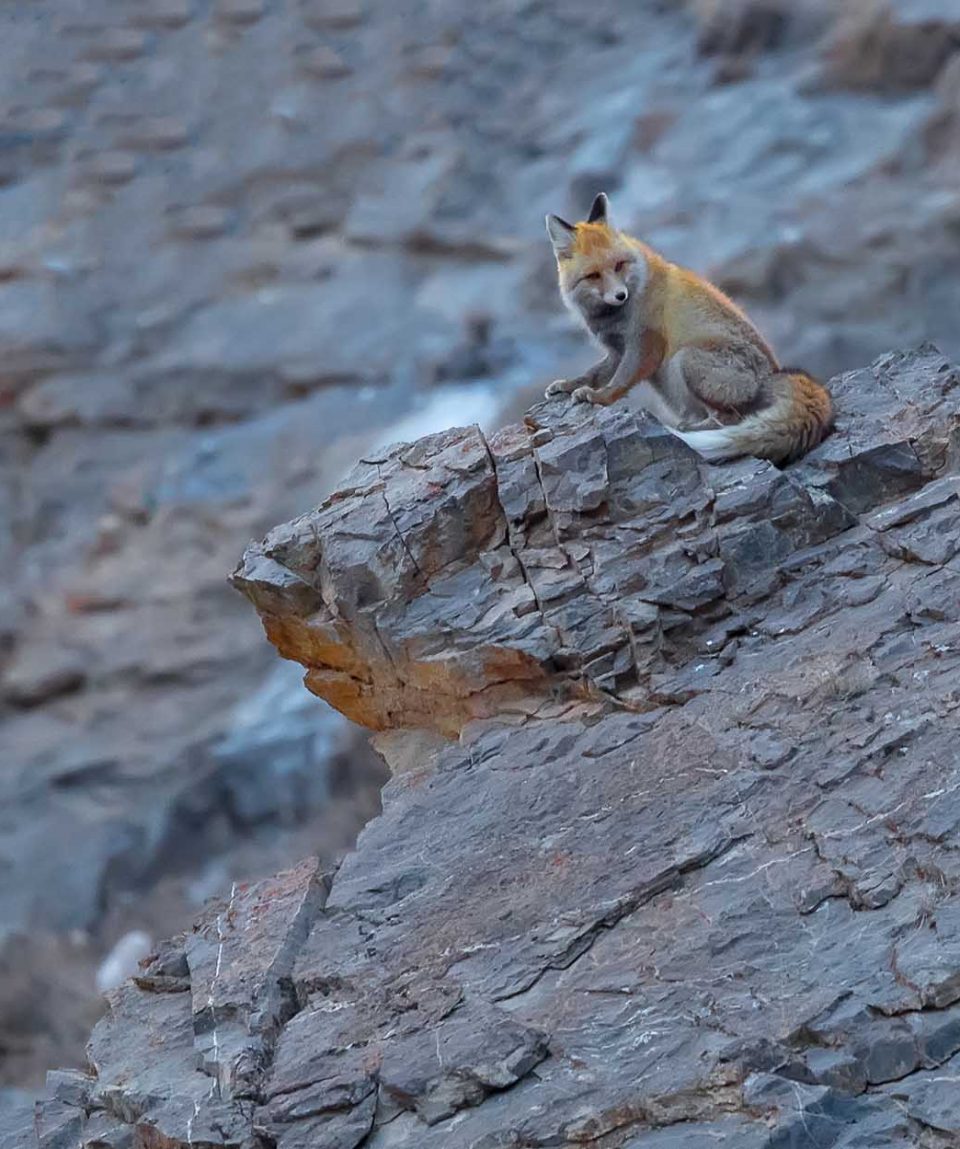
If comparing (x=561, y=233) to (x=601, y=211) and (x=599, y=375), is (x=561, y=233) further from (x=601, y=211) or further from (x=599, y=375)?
(x=599, y=375)

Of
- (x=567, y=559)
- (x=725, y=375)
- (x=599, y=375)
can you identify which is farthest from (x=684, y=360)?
(x=567, y=559)

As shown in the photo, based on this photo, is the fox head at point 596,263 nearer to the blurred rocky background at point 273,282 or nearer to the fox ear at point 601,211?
the fox ear at point 601,211

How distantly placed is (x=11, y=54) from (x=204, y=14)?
3978 millimetres

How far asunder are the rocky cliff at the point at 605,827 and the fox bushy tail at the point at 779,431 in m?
0.13

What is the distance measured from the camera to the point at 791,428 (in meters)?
8.34

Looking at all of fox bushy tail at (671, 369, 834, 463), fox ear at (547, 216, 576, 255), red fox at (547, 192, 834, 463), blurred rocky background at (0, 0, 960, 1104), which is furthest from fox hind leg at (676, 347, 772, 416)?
blurred rocky background at (0, 0, 960, 1104)

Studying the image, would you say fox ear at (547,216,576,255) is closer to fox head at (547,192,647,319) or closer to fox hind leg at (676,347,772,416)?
fox head at (547,192,647,319)

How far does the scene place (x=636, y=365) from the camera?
8938mm

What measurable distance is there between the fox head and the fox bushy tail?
1.06m

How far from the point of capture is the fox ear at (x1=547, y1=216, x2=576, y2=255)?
955 centimetres

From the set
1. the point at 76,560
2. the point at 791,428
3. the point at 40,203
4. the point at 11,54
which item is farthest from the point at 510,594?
the point at 11,54

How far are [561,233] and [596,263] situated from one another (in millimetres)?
469

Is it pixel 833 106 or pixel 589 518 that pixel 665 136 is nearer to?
pixel 833 106

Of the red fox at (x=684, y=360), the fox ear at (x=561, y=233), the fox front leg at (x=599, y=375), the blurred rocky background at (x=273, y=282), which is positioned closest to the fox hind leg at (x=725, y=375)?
the red fox at (x=684, y=360)
